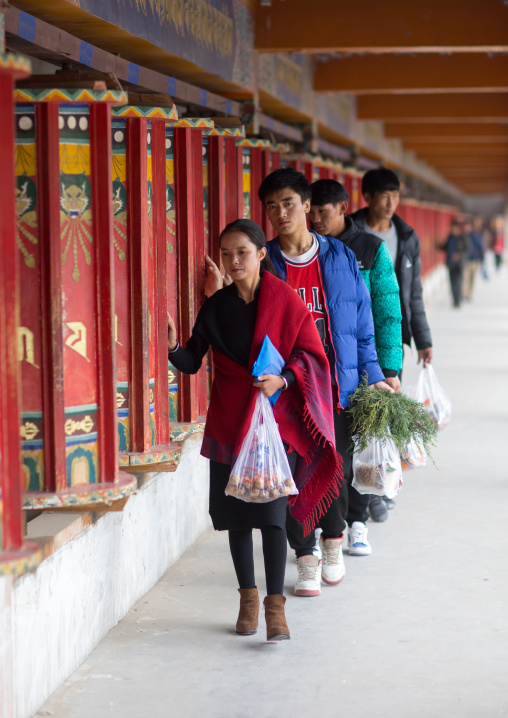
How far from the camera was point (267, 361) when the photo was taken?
3.73 m

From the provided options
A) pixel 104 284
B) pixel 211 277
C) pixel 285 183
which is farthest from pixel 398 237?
pixel 104 284

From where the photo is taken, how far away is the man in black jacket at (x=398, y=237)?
5.28 metres

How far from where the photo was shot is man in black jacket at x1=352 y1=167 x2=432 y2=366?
5.28 m

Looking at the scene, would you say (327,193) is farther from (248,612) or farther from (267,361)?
(248,612)

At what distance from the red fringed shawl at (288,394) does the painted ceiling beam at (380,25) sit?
127 inches

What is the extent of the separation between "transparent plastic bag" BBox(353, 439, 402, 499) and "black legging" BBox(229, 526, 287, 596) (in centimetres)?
73

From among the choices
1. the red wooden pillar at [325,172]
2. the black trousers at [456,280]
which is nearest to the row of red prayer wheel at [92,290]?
the red wooden pillar at [325,172]

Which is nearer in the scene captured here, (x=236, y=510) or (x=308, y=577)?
(x=236, y=510)

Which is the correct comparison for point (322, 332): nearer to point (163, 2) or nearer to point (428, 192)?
point (163, 2)

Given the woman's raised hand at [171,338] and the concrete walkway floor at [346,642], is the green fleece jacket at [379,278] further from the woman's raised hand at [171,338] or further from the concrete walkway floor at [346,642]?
the woman's raised hand at [171,338]

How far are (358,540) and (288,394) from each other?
1.40 m

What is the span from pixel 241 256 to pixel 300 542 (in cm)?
133

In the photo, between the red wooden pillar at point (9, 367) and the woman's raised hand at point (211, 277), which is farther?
the woman's raised hand at point (211, 277)

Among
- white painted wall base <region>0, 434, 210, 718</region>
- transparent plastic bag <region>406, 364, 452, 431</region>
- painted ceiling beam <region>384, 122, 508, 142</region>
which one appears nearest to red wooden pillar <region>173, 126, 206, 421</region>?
white painted wall base <region>0, 434, 210, 718</region>
